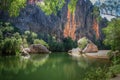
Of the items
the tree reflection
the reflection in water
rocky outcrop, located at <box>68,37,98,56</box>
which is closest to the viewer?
the reflection in water

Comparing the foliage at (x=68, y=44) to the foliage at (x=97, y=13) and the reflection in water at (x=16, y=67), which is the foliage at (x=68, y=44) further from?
the foliage at (x=97, y=13)

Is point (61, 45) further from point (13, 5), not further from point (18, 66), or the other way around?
point (13, 5)

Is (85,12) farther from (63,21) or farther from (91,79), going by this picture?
(91,79)

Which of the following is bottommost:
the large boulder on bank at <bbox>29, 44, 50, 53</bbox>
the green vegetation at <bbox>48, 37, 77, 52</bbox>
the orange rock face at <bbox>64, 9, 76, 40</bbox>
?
the large boulder on bank at <bbox>29, 44, 50, 53</bbox>

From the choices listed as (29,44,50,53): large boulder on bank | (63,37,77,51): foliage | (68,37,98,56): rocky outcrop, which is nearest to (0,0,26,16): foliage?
(29,44,50,53): large boulder on bank

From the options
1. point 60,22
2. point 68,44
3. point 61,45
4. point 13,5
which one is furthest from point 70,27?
point 13,5

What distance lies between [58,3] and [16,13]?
4.11ft

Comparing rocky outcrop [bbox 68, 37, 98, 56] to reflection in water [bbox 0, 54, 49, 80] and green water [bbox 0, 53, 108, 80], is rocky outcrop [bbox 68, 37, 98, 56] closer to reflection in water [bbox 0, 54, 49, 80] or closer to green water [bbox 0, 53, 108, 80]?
reflection in water [bbox 0, 54, 49, 80]

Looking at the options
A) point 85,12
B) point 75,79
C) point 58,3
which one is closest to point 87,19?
point 85,12

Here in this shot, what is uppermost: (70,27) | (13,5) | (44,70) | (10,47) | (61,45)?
(70,27)

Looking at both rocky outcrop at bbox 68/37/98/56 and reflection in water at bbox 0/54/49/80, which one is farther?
rocky outcrop at bbox 68/37/98/56

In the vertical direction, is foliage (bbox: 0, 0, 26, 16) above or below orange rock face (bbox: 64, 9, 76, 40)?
below

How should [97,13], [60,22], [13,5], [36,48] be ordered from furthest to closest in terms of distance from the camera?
1. [60,22]
2. [36,48]
3. [97,13]
4. [13,5]

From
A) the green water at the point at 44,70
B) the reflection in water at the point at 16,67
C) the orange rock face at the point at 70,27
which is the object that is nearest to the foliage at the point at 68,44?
the orange rock face at the point at 70,27
